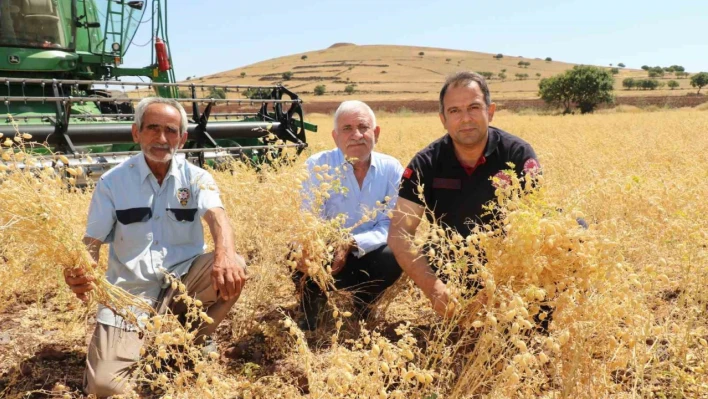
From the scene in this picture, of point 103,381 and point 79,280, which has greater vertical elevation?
point 79,280

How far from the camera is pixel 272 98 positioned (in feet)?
25.3

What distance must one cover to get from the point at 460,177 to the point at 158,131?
176 centimetres

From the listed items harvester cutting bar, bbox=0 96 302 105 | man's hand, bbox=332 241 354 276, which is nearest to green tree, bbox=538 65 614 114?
harvester cutting bar, bbox=0 96 302 105

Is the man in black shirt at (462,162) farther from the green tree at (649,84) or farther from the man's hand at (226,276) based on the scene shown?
the green tree at (649,84)

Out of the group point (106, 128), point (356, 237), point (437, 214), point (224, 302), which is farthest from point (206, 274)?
point (106, 128)

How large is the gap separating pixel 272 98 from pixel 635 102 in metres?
41.5

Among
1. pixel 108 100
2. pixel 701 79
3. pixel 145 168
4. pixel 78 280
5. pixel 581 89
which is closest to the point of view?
pixel 78 280

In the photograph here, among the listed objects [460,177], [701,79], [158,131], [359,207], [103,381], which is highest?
[701,79]

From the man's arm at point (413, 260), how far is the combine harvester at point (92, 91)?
310cm

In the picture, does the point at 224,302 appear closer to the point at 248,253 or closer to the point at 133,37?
the point at 248,253

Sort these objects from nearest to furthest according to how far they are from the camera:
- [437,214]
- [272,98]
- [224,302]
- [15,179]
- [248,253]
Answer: [15,179] → [224,302] → [437,214] → [248,253] → [272,98]

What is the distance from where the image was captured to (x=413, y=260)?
258cm

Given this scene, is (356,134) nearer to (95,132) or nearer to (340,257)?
(340,257)

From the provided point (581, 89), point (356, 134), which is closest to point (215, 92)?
point (356, 134)
